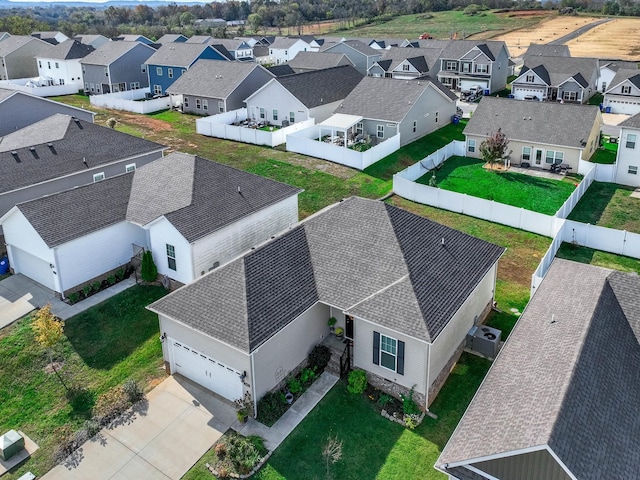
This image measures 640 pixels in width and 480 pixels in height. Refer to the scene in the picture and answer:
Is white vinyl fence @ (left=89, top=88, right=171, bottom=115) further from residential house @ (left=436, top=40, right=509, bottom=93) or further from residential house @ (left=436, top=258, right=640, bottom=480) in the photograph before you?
residential house @ (left=436, top=258, right=640, bottom=480)

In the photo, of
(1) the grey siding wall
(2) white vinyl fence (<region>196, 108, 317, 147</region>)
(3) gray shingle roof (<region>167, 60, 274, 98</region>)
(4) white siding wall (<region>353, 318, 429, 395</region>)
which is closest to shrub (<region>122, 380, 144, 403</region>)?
(4) white siding wall (<region>353, 318, 429, 395</region>)

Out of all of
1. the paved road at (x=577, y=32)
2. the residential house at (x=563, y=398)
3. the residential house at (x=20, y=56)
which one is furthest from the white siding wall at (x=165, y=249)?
the paved road at (x=577, y=32)

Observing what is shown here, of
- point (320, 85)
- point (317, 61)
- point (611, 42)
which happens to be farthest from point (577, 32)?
point (320, 85)

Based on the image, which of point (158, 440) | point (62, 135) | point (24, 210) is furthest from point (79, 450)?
point (62, 135)

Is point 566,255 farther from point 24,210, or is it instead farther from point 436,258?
point 24,210

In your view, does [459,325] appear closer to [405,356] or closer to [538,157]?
[405,356]
